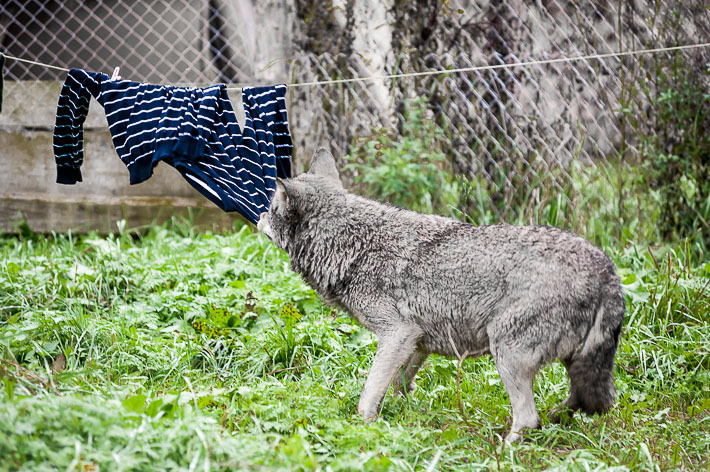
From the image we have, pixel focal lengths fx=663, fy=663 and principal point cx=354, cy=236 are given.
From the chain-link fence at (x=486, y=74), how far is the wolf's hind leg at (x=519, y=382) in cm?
322

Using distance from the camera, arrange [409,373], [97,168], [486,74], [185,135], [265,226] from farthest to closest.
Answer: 1. [97,168]
2. [486,74]
3. [185,135]
4. [265,226]
5. [409,373]

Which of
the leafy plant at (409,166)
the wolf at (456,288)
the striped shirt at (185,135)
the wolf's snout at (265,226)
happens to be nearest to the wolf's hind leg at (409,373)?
the wolf at (456,288)

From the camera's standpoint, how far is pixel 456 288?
11.0ft

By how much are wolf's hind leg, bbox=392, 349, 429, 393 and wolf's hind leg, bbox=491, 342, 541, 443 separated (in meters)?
0.59

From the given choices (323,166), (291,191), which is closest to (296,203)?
(291,191)

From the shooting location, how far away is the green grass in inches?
95.2

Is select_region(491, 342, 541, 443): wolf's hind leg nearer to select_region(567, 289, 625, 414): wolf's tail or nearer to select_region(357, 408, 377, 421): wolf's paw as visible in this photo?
select_region(567, 289, 625, 414): wolf's tail

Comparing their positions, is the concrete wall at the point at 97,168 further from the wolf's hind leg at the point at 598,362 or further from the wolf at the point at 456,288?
the wolf's hind leg at the point at 598,362

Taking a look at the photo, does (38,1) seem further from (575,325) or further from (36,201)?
(575,325)

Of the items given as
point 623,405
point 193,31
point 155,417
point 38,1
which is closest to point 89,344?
point 155,417

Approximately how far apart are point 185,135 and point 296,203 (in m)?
0.92

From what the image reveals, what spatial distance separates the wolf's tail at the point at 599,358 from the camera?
10.3 ft

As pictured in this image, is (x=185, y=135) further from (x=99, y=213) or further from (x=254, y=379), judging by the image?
(x=99, y=213)

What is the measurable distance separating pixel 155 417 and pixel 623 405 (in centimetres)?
252
